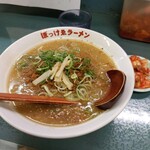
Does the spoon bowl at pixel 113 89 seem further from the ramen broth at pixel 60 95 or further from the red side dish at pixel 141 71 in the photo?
the red side dish at pixel 141 71

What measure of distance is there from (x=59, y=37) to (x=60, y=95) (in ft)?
0.90

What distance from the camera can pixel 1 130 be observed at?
832 millimetres

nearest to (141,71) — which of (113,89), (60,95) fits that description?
(113,89)

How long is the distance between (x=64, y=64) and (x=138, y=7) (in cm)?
40

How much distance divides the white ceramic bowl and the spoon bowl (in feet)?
0.06

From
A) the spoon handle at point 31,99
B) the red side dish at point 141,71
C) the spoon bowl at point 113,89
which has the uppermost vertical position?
the spoon bowl at point 113,89

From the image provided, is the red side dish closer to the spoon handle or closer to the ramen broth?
the ramen broth

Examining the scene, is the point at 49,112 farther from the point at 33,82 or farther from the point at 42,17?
the point at 42,17

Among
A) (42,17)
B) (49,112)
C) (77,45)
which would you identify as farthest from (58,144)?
(42,17)

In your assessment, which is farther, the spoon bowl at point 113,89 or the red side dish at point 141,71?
the red side dish at point 141,71

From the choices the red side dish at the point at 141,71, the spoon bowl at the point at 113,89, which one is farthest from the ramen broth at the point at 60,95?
the red side dish at the point at 141,71

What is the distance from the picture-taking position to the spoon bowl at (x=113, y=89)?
67 cm

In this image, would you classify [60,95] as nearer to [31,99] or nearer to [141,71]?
[31,99]

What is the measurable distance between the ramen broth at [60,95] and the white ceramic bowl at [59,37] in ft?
0.06
